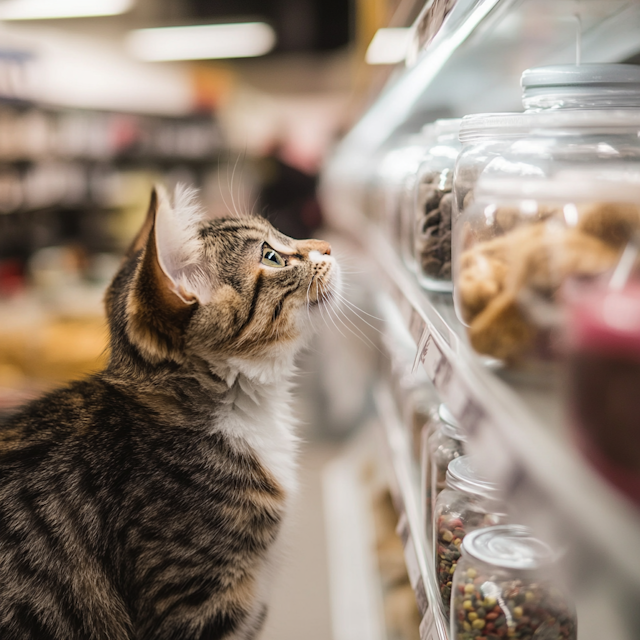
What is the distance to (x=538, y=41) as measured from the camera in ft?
4.14

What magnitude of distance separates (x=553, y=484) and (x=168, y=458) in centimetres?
75

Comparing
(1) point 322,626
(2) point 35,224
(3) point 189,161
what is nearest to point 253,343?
(1) point 322,626

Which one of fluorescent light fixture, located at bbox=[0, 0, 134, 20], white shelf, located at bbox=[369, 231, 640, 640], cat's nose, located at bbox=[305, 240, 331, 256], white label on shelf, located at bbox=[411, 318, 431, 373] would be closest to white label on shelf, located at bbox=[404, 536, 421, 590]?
white label on shelf, located at bbox=[411, 318, 431, 373]

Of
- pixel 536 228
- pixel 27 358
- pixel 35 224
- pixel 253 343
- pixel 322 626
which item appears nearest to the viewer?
pixel 536 228

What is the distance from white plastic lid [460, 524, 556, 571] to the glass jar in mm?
62

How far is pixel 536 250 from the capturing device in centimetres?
57

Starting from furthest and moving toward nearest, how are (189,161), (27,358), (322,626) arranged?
(189,161)
(27,358)
(322,626)

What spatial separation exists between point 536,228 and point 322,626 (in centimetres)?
175

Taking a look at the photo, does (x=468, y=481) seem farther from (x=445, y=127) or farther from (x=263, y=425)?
(x=445, y=127)

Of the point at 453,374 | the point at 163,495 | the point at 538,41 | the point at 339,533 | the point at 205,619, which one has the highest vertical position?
the point at 538,41

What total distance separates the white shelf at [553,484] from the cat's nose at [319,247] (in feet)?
2.16

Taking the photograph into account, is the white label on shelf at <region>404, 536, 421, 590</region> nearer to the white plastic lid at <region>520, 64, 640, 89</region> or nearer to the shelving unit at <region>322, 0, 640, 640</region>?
the shelving unit at <region>322, 0, 640, 640</region>

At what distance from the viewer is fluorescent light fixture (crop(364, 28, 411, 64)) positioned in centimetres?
125

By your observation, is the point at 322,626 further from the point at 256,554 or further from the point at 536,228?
the point at 536,228
